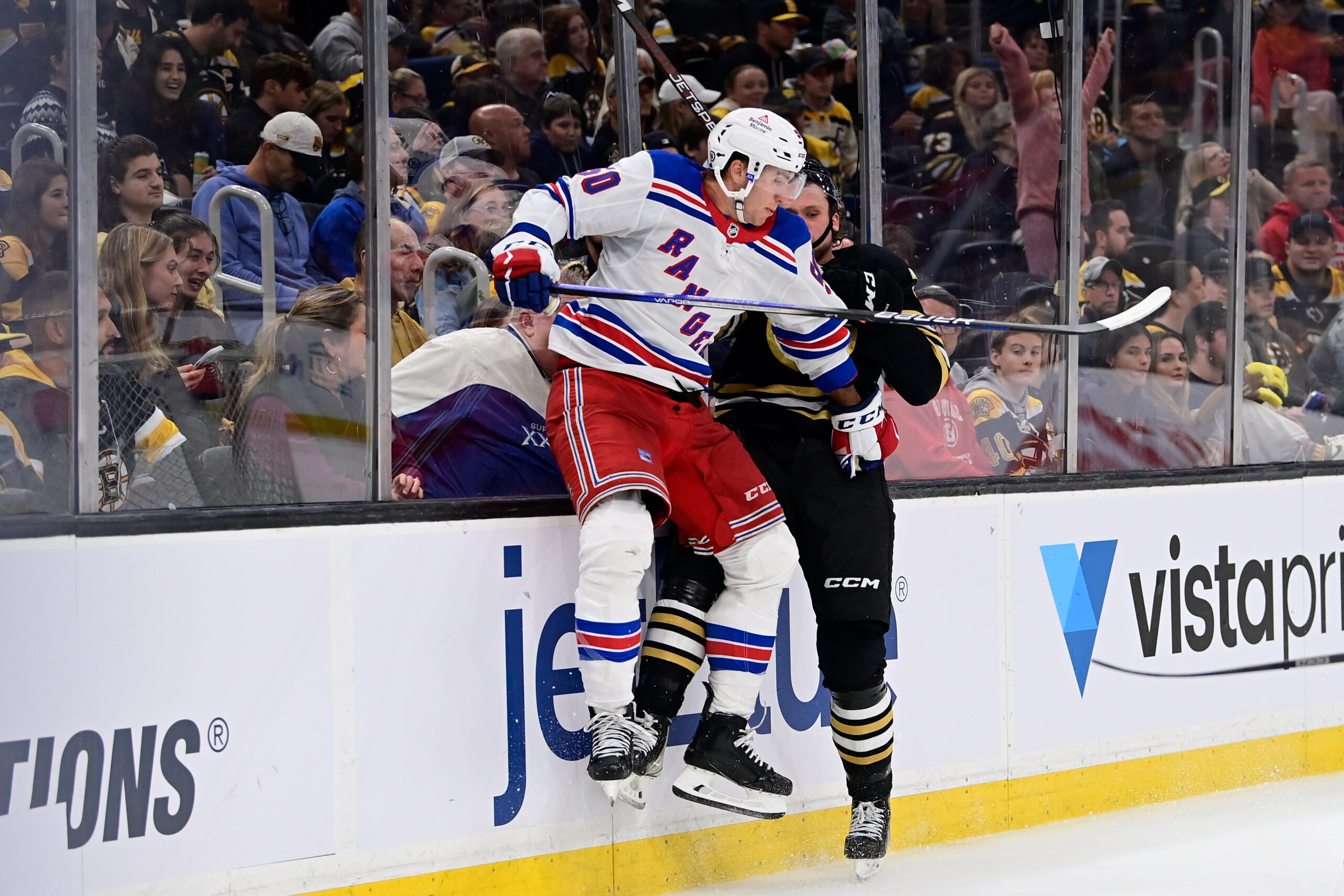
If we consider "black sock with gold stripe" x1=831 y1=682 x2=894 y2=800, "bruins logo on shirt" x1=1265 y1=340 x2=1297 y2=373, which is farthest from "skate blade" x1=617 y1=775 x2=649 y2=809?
"bruins logo on shirt" x1=1265 y1=340 x2=1297 y2=373

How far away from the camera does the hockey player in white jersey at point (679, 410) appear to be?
2.59 m

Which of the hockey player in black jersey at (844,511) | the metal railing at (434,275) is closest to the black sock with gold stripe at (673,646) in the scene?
the hockey player in black jersey at (844,511)

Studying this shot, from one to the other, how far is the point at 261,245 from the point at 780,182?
1015 millimetres

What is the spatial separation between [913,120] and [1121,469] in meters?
1.16

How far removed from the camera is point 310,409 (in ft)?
8.73

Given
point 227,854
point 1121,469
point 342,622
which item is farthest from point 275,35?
point 1121,469

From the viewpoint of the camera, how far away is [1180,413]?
13.7ft

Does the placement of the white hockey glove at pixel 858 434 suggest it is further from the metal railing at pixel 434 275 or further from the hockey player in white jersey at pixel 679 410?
the metal railing at pixel 434 275

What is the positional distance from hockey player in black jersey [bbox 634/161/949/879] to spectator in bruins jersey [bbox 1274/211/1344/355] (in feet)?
6.45

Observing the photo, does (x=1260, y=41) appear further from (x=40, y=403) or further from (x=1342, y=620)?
(x=40, y=403)

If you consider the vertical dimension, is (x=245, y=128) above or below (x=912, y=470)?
above

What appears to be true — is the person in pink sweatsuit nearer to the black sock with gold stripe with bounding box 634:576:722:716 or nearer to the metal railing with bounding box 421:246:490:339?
the black sock with gold stripe with bounding box 634:576:722:716

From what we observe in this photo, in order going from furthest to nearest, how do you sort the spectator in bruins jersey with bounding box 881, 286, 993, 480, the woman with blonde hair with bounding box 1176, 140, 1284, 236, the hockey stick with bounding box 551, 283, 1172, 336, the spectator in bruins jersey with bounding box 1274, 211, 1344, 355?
the spectator in bruins jersey with bounding box 1274, 211, 1344, 355
the woman with blonde hair with bounding box 1176, 140, 1284, 236
the spectator in bruins jersey with bounding box 881, 286, 993, 480
the hockey stick with bounding box 551, 283, 1172, 336

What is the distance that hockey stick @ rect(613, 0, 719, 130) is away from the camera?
123 inches
